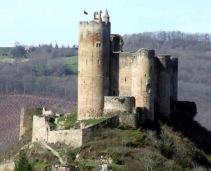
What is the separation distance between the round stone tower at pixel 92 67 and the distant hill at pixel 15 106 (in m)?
51.0

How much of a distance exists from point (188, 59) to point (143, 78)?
117686 mm

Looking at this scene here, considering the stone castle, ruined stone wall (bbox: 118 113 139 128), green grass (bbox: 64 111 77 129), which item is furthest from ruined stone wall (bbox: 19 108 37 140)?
ruined stone wall (bbox: 118 113 139 128)

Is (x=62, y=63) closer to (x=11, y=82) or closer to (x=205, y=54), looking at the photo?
(x=11, y=82)

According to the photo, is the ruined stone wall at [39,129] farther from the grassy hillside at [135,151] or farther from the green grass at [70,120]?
the green grass at [70,120]

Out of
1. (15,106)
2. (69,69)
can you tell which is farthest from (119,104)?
(69,69)

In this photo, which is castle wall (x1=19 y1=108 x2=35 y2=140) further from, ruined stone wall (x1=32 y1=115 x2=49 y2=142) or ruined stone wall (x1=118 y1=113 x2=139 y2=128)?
ruined stone wall (x1=118 y1=113 x2=139 y2=128)

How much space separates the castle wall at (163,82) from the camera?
222 ft

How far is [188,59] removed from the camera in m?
183

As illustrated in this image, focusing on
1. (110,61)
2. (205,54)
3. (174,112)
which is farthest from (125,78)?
(205,54)

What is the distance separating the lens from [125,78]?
219 ft

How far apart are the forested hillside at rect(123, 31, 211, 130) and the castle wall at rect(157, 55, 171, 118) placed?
67.7 metres

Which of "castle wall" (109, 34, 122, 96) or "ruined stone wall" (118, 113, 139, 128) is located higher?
"castle wall" (109, 34, 122, 96)

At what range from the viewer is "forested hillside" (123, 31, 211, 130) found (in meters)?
153

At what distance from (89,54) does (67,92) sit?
267 feet
